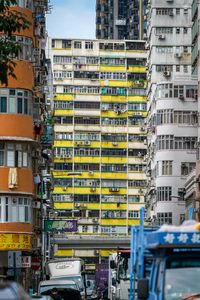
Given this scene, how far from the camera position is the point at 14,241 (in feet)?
165

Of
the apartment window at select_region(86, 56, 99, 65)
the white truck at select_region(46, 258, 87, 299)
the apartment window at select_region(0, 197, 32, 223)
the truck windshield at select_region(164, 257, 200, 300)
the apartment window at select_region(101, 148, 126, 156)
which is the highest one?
the apartment window at select_region(86, 56, 99, 65)

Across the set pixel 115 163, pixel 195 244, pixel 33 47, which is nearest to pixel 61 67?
pixel 115 163

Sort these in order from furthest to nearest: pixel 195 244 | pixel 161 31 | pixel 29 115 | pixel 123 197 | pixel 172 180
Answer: pixel 123 197 → pixel 161 31 → pixel 172 180 → pixel 29 115 → pixel 195 244

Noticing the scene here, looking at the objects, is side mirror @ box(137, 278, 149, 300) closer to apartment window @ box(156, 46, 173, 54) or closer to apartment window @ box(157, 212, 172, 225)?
apartment window @ box(157, 212, 172, 225)

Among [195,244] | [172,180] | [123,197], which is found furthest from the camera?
[123,197]

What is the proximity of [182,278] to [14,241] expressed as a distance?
33.5 m

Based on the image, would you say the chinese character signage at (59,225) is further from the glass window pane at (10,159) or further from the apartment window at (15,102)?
the apartment window at (15,102)

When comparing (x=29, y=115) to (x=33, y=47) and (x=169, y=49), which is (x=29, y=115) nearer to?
(x=33, y=47)

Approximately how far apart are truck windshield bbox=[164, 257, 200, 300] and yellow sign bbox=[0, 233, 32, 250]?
108 feet

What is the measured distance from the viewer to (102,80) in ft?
524

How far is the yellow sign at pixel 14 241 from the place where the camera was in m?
49.9

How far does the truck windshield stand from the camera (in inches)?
673

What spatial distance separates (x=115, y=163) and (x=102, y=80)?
12.6 metres

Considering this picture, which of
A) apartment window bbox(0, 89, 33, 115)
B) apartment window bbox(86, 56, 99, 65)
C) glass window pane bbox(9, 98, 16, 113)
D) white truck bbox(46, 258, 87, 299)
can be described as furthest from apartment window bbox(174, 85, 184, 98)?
apartment window bbox(86, 56, 99, 65)
